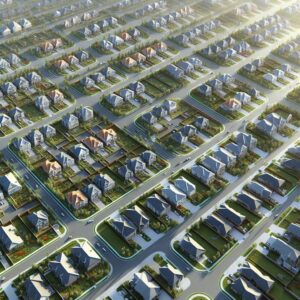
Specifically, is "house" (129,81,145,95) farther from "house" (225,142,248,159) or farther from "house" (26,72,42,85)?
"house" (225,142,248,159)

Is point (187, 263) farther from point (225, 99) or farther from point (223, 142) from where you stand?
point (225, 99)

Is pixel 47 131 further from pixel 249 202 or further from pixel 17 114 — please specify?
pixel 249 202

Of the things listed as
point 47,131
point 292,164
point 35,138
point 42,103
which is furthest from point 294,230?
point 42,103

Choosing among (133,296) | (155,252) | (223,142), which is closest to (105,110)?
(223,142)

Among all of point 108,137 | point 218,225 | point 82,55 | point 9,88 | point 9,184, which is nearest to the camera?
point 218,225

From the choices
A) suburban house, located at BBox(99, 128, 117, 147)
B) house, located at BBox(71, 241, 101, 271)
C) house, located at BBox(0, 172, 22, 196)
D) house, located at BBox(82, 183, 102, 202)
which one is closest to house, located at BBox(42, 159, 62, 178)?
house, located at BBox(0, 172, 22, 196)

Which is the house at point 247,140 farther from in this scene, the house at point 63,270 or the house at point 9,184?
the house at point 9,184

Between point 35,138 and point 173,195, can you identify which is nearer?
point 173,195
